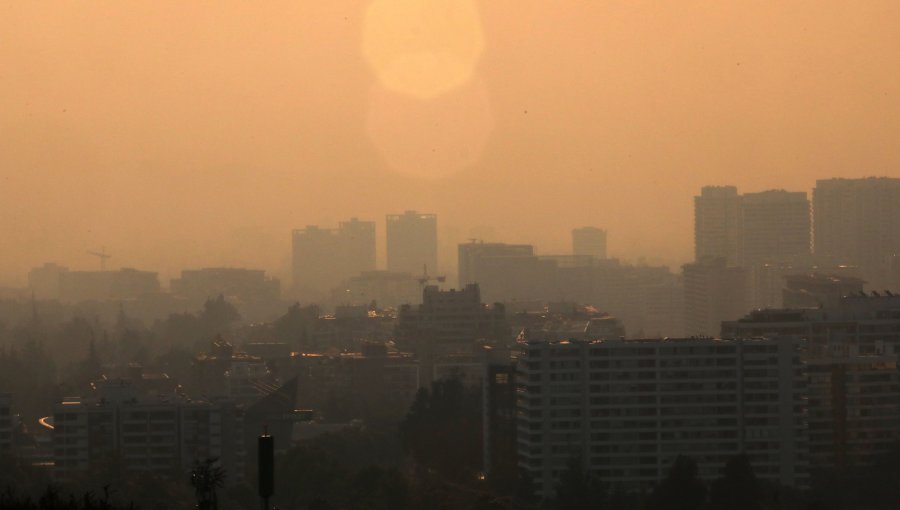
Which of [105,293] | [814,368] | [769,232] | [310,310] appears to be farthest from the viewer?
[105,293]

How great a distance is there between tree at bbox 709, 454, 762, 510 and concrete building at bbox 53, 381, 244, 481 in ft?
21.4

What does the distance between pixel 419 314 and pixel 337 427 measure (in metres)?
14.1

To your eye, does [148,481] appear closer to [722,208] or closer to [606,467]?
[606,467]

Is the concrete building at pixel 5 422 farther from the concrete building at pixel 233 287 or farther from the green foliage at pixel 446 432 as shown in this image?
the concrete building at pixel 233 287

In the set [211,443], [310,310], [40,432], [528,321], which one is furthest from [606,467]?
[310,310]

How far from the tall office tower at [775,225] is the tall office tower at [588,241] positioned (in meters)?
24.5

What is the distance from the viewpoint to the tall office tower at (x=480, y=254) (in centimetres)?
7294

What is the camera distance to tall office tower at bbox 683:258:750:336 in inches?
2137

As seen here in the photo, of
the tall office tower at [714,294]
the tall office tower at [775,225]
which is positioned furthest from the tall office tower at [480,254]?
the tall office tower at [714,294]

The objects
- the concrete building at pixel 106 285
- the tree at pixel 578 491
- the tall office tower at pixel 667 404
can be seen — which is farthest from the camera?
the concrete building at pixel 106 285

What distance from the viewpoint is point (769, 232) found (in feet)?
220

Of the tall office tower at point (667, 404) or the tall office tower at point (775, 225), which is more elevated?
the tall office tower at point (775, 225)

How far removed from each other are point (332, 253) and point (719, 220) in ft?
91.8

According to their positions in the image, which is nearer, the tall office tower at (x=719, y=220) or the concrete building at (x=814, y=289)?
the concrete building at (x=814, y=289)
